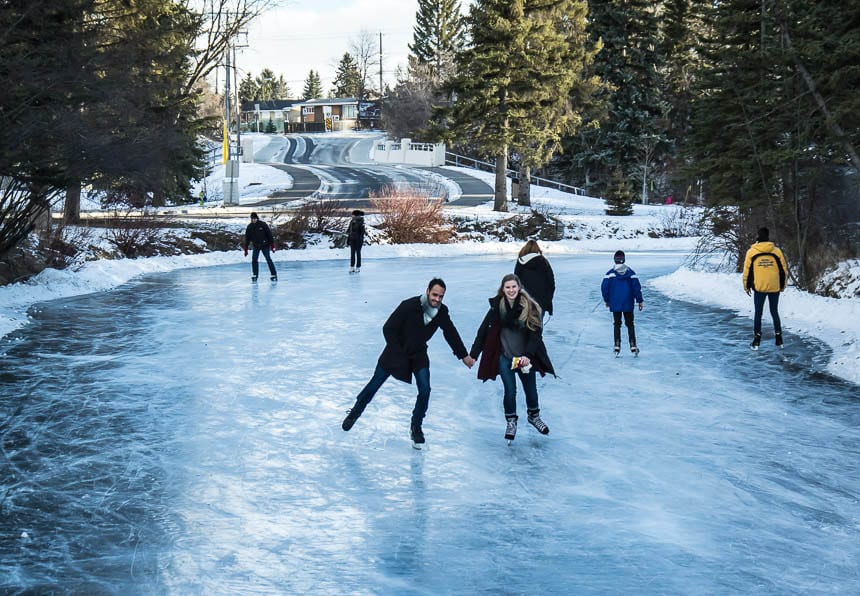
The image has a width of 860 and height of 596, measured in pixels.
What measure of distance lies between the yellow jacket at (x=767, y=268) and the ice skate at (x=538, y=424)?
5.78 meters

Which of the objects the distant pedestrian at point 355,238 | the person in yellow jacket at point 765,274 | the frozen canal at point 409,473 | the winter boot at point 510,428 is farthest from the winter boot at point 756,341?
the distant pedestrian at point 355,238

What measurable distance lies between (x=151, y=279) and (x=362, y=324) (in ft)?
31.5

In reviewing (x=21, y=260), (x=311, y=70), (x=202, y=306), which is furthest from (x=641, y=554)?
(x=311, y=70)

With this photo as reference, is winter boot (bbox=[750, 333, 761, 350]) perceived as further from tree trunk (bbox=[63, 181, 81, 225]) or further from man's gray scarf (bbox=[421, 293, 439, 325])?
tree trunk (bbox=[63, 181, 81, 225])

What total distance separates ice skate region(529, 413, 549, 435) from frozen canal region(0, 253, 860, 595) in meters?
0.12

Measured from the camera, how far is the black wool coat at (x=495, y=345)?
26.9 feet

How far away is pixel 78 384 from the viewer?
34.6 feet

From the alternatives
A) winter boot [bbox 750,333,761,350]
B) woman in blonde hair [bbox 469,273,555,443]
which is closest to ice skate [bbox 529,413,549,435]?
woman in blonde hair [bbox 469,273,555,443]

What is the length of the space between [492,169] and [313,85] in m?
114

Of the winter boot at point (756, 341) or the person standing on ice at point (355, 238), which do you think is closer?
the winter boot at point (756, 341)

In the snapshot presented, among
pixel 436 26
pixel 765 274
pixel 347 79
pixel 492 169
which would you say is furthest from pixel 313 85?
pixel 765 274

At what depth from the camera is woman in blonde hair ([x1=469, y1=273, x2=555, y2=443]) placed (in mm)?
8148

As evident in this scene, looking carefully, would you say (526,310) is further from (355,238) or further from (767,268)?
(355,238)

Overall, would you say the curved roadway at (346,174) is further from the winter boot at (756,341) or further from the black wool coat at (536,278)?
the black wool coat at (536,278)
